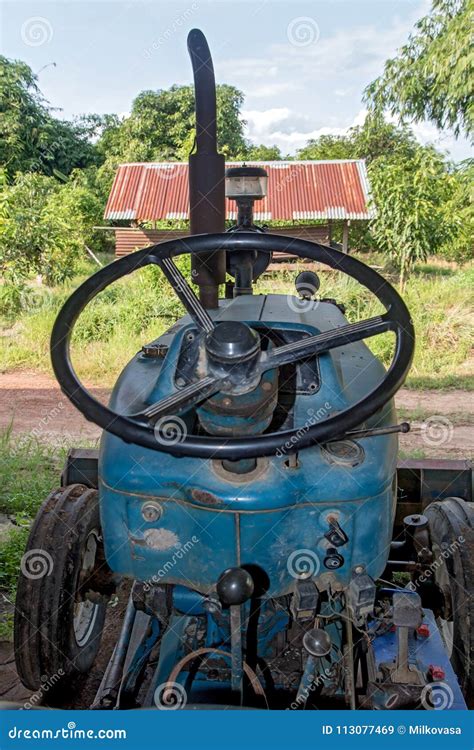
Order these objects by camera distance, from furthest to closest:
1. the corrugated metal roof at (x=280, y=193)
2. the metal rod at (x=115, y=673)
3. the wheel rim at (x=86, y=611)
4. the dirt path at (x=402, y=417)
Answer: the corrugated metal roof at (x=280, y=193), the dirt path at (x=402, y=417), the wheel rim at (x=86, y=611), the metal rod at (x=115, y=673)

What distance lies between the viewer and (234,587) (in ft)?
5.14

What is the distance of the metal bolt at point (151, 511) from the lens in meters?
1.69

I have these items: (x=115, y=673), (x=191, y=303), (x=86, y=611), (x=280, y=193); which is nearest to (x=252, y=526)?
(x=191, y=303)

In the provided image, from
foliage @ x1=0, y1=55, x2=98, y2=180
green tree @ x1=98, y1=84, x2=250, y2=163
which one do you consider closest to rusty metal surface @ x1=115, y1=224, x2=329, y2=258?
foliage @ x1=0, y1=55, x2=98, y2=180

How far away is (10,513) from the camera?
381 cm

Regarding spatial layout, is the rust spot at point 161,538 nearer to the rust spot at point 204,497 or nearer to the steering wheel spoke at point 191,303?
the rust spot at point 204,497

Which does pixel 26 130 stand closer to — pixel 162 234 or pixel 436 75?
pixel 162 234

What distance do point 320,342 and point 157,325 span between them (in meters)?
6.06

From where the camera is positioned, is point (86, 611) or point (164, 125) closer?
point (86, 611)

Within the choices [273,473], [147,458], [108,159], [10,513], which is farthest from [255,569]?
[108,159]

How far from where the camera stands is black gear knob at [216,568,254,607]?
157cm

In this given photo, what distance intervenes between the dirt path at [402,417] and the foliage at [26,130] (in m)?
→ 10.7

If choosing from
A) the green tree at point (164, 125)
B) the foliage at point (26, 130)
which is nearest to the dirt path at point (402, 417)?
the foliage at point (26, 130)

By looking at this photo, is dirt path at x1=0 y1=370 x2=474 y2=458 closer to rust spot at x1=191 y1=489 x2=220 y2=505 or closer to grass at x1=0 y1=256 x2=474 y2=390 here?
grass at x1=0 y1=256 x2=474 y2=390
